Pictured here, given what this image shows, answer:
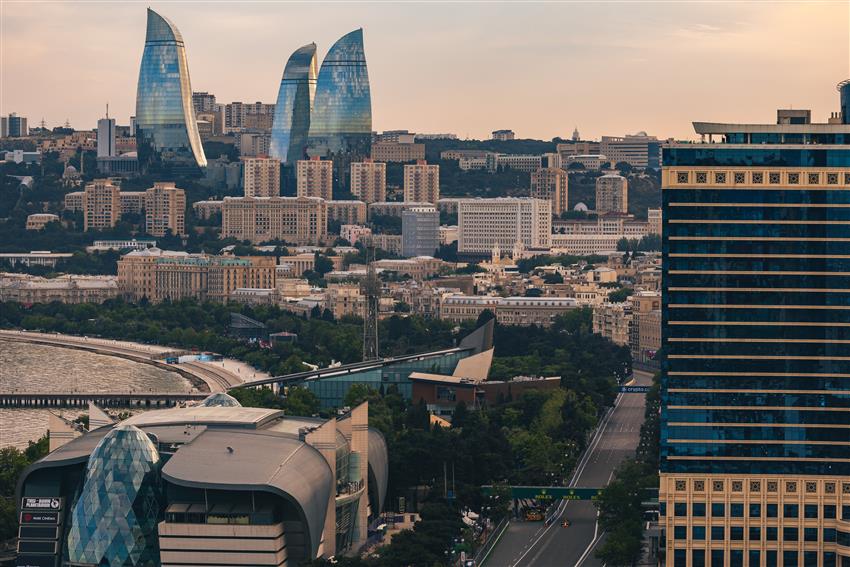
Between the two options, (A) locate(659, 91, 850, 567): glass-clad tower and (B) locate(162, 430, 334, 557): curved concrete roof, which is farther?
(B) locate(162, 430, 334, 557): curved concrete roof

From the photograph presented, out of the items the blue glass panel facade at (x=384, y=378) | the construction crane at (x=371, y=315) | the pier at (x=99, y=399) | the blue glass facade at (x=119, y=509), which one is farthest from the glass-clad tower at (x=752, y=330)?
the construction crane at (x=371, y=315)

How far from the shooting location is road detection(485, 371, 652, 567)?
67938 mm

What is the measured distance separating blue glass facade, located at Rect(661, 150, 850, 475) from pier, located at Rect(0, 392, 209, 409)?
53.6 metres

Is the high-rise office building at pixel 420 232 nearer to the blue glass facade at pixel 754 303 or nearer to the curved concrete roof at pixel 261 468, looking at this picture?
the curved concrete roof at pixel 261 468

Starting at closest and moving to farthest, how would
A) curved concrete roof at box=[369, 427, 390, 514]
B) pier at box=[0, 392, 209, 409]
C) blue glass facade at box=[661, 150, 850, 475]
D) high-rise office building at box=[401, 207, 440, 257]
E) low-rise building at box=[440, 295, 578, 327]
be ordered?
1. blue glass facade at box=[661, 150, 850, 475]
2. curved concrete roof at box=[369, 427, 390, 514]
3. pier at box=[0, 392, 209, 409]
4. low-rise building at box=[440, 295, 578, 327]
5. high-rise office building at box=[401, 207, 440, 257]

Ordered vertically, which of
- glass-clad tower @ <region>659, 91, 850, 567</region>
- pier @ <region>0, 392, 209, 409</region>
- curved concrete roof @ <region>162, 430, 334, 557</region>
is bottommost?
pier @ <region>0, 392, 209, 409</region>

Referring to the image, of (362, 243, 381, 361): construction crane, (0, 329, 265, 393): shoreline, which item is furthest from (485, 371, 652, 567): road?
(0, 329, 265, 393): shoreline

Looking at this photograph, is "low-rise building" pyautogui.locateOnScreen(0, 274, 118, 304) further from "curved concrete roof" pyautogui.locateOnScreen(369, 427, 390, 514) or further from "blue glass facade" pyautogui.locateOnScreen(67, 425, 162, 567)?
"blue glass facade" pyautogui.locateOnScreen(67, 425, 162, 567)

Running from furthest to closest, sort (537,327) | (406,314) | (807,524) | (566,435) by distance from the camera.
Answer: (406,314)
(537,327)
(566,435)
(807,524)

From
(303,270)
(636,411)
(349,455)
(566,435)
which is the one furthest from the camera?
(303,270)

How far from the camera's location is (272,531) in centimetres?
6253

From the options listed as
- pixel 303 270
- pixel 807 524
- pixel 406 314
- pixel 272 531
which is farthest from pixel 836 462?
pixel 303 270

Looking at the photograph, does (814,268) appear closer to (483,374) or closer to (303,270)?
(483,374)

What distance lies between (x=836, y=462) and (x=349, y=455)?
51.0 feet
